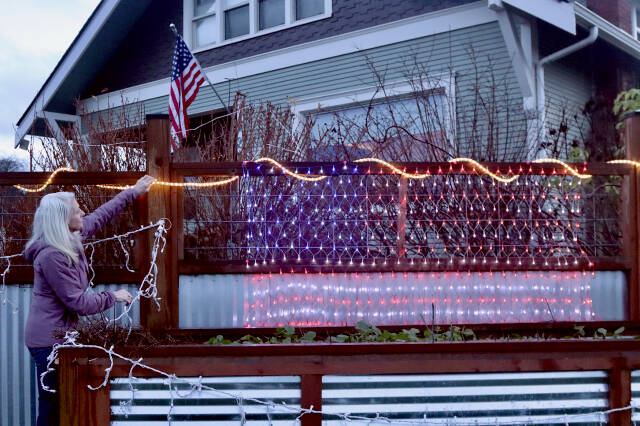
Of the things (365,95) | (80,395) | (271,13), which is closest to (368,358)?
(80,395)

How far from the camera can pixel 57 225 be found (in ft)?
11.2

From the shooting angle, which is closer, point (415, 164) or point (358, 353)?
point (358, 353)

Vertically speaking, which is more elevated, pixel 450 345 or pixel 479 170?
pixel 479 170

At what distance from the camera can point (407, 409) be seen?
2389 millimetres

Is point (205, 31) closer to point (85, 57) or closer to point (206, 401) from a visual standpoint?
point (85, 57)

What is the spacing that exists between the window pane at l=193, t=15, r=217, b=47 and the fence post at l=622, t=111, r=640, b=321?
363 inches

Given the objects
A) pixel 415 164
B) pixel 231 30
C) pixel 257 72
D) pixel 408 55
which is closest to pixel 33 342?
pixel 415 164

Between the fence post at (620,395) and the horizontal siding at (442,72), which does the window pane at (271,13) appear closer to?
the horizontal siding at (442,72)

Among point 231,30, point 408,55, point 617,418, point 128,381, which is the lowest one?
point 617,418

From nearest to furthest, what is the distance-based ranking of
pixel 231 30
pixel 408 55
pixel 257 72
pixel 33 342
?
pixel 33 342 < pixel 408 55 < pixel 257 72 < pixel 231 30

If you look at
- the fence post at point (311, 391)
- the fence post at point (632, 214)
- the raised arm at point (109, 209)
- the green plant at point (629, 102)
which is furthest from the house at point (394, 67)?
the fence post at point (311, 391)

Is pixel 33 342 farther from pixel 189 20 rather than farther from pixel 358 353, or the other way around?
pixel 189 20

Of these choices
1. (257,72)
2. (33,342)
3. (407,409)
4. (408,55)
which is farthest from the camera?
(257,72)

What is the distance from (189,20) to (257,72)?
2269 millimetres
